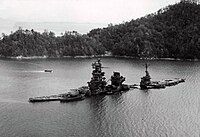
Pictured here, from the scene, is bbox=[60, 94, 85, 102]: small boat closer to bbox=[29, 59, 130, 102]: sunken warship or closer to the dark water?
bbox=[29, 59, 130, 102]: sunken warship

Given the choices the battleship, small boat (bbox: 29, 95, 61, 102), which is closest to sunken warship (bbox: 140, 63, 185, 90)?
the battleship

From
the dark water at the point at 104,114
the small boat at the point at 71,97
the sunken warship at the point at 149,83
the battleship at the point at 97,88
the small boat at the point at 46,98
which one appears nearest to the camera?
the dark water at the point at 104,114

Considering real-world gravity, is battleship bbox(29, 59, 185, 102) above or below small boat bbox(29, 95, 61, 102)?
above

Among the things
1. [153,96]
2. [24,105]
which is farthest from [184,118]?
[24,105]

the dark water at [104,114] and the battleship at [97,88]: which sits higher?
the battleship at [97,88]

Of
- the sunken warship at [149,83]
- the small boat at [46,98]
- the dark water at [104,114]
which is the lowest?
the dark water at [104,114]

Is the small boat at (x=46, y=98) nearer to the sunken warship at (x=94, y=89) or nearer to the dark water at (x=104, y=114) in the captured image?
the sunken warship at (x=94, y=89)

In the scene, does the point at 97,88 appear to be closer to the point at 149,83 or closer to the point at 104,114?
the point at 149,83

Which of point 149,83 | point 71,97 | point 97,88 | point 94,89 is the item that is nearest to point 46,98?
point 71,97

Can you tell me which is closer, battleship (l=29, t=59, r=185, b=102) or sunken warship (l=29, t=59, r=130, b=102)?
sunken warship (l=29, t=59, r=130, b=102)

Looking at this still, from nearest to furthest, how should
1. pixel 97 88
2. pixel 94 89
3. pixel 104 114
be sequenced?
pixel 104 114 → pixel 94 89 → pixel 97 88

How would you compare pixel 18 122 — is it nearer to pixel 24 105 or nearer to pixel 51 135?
pixel 51 135

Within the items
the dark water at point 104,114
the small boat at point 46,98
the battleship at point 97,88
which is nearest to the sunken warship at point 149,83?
the battleship at point 97,88
